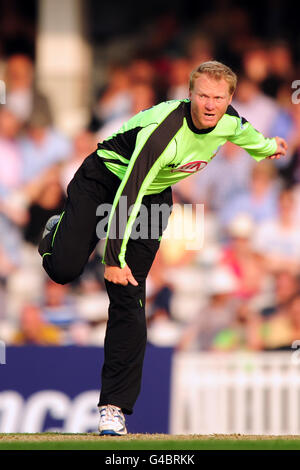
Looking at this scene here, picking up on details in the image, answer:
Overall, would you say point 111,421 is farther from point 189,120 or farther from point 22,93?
point 22,93

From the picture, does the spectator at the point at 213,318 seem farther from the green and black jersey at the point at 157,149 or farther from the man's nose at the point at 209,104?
the man's nose at the point at 209,104

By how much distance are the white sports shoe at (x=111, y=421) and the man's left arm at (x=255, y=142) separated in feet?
5.87

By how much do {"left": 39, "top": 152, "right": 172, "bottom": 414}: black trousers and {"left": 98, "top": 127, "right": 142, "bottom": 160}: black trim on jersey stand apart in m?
0.12

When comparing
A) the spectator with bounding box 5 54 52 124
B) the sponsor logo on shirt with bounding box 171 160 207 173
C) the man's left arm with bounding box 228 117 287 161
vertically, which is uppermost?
the spectator with bounding box 5 54 52 124

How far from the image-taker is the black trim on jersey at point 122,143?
5.51m

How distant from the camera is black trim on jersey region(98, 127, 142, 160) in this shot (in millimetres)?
5512

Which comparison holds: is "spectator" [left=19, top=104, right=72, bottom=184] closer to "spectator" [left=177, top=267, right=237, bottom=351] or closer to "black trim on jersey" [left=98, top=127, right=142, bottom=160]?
"spectator" [left=177, top=267, right=237, bottom=351]

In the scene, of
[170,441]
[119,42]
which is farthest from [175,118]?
[119,42]

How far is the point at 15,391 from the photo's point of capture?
28.1 feet

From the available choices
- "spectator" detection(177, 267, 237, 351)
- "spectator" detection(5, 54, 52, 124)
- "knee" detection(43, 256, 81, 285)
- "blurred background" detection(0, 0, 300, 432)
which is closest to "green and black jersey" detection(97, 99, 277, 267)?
"knee" detection(43, 256, 81, 285)

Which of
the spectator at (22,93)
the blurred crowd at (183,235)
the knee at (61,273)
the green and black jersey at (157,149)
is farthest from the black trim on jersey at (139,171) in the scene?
the spectator at (22,93)

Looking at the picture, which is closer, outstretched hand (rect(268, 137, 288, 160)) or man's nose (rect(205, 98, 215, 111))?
man's nose (rect(205, 98, 215, 111))

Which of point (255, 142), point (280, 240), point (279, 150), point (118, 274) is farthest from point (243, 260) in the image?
point (118, 274)
